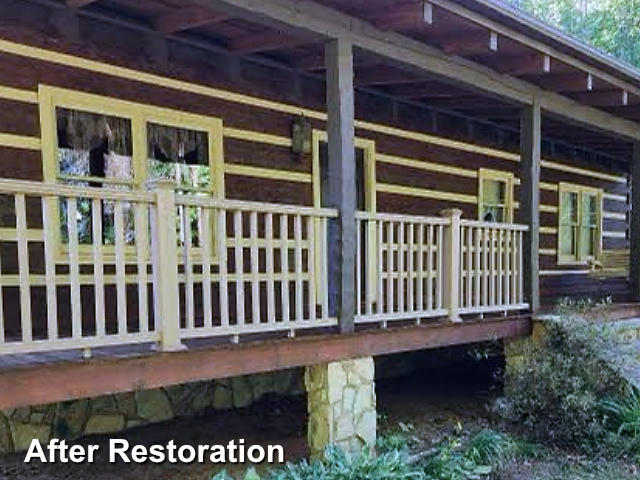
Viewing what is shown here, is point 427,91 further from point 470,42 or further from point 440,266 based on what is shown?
point 440,266

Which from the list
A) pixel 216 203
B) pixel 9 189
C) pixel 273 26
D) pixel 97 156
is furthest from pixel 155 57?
pixel 9 189

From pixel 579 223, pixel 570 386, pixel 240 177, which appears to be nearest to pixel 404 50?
pixel 240 177

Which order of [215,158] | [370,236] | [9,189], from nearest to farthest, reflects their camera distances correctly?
1. [9,189]
2. [370,236]
3. [215,158]

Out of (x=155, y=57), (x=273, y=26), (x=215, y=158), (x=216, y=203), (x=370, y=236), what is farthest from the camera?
(x=215, y=158)

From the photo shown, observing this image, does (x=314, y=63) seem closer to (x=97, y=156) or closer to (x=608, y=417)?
(x=97, y=156)

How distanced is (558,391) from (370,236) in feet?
7.55

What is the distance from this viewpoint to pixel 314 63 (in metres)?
6.68

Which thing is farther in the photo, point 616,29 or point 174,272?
point 616,29

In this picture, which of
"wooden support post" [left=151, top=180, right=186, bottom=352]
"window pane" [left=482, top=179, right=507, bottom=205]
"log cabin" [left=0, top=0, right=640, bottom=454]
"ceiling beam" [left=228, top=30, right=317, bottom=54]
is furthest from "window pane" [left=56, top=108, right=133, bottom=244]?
"window pane" [left=482, top=179, right=507, bottom=205]

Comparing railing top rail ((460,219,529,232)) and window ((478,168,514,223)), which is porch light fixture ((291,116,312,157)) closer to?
railing top rail ((460,219,529,232))

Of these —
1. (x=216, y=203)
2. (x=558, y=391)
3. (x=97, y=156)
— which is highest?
(x=97, y=156)

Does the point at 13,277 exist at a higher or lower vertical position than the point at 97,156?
lower

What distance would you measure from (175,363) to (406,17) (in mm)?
3189

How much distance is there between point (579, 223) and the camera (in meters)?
11.8
